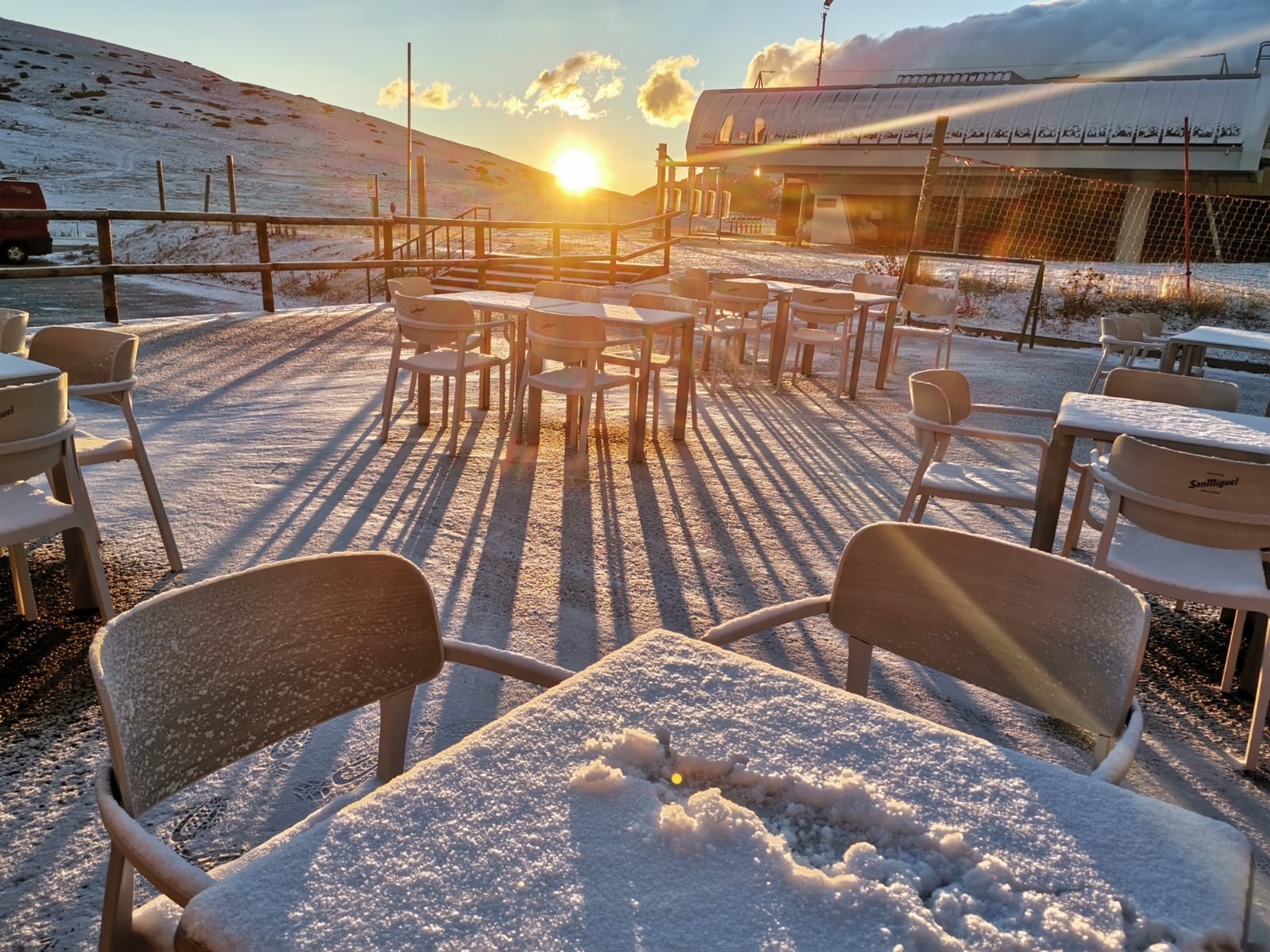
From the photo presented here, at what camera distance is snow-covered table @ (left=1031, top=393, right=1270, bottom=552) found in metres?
2.55

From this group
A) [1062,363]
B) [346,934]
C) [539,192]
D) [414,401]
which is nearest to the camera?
[346,934]

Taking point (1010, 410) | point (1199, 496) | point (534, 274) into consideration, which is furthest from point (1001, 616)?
point (534, 274)

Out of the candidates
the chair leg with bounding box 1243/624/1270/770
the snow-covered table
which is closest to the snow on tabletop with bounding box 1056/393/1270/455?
the snow-covered table

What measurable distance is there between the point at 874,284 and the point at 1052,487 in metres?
5.69

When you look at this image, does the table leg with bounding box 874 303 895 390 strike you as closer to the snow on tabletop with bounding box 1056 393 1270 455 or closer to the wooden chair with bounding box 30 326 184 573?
the snow on tabletop with bounding box 1056 393 1270 455

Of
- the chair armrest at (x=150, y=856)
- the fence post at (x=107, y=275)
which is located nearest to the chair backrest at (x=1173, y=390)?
the chair armrest at (x=150, y=856)

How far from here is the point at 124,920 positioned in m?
0.92

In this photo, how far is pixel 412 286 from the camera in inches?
221

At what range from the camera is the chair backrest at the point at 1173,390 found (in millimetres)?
3330

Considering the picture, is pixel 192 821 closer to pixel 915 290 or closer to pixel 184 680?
pixel 184 680

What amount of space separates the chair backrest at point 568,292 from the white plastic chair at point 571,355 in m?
1.05

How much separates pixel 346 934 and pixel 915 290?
7712 mm

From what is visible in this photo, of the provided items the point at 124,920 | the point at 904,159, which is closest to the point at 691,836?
the point at 124,920

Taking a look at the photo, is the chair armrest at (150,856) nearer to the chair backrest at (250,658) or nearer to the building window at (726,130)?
the chair backrest at (250,658)
